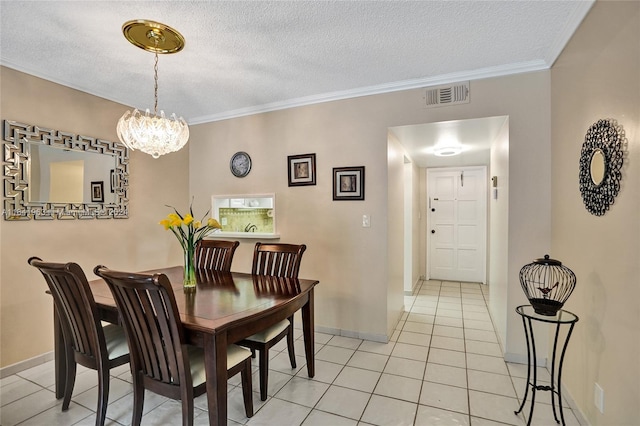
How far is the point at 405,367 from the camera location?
2.50 m

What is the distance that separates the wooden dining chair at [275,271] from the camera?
203 cm

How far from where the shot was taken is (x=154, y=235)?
3619mm

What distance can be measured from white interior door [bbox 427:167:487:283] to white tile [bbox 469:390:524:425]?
3.56 metres

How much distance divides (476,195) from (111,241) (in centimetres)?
538

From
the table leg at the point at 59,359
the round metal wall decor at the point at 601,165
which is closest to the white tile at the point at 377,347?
the round metal wall decor at the point at 601,165

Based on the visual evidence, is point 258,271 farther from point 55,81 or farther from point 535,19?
point 535,19

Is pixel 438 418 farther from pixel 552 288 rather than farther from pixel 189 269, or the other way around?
pixel 189 269

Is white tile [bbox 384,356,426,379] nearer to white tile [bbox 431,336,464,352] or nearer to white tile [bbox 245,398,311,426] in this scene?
white tile [bbox 431,336,464,352]

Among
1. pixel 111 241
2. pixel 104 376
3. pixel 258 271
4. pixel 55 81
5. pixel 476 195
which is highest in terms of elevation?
pixel 55 81

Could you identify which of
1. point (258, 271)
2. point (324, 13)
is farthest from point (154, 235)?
point (324, 13)

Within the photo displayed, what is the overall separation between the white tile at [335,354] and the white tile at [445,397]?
0.71 metres

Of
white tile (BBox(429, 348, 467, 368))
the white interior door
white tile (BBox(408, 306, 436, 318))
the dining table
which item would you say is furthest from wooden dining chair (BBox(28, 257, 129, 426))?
the white interior door

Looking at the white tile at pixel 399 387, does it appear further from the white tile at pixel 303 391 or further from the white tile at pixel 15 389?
the white tile at pixel 15 389

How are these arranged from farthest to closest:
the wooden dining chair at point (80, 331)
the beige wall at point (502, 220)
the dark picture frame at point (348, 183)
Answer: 1. the dark picture frame at point (348, 183)
2. the beige wall at point (502, 220)
3. the wooden dining chair at point (80, 331)
